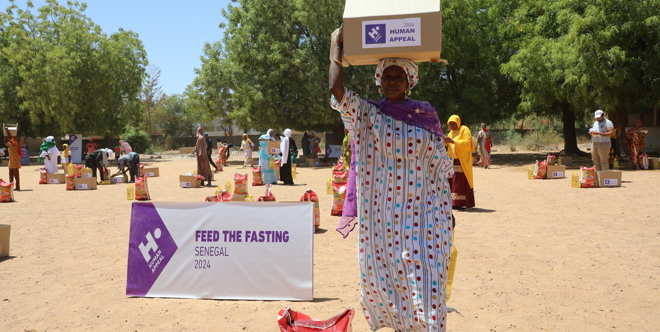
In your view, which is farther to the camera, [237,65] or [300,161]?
[300,161]

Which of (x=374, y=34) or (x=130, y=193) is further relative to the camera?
(x=130, y=193)

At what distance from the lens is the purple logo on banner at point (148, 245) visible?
5422 millimetres

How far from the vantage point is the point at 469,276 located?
6.20 metres

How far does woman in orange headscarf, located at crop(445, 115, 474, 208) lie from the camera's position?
10297 mm

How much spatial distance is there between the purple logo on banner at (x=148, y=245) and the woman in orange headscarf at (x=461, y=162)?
554 centimetres

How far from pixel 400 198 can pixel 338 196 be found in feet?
24.3

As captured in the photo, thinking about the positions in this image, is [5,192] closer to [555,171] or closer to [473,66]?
[555,171]

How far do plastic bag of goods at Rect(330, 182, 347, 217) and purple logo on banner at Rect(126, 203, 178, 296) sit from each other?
5213 millimetres

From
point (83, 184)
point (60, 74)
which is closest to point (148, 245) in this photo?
point (83, 184)

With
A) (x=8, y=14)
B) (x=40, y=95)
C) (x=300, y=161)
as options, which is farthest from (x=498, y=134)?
(x=8, y=14)

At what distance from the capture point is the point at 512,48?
2550 cm

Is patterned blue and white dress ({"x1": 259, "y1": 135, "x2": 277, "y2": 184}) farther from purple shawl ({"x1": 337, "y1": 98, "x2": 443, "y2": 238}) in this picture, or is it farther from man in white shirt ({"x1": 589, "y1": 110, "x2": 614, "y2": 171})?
purple shawl ({"x1": 337, "y1": 98, "x2": 443, "y2": 238})

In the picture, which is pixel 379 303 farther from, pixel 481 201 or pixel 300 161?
pixel 300 161

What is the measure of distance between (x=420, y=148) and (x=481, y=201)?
9.84m
